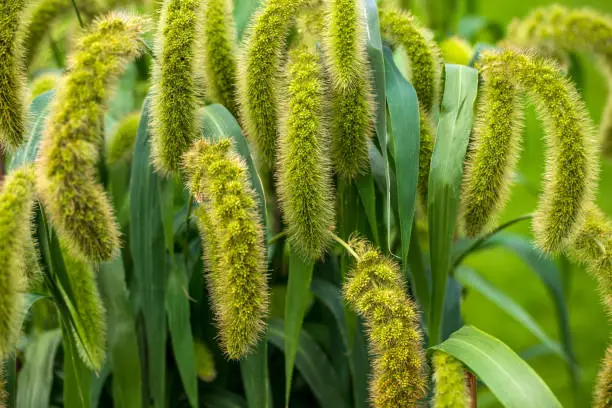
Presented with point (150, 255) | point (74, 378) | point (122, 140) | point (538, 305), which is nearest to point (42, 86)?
point (122, 140)

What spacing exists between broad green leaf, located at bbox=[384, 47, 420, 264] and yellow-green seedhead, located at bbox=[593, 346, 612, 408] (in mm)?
226

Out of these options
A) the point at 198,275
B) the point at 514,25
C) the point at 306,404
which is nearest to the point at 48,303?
the point at 198,275

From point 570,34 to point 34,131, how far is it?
0.82 metres

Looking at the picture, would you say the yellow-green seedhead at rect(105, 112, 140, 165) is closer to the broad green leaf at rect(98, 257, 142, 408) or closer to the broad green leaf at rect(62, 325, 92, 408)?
the broad green leaf at rect(98, 257, 142, 408)

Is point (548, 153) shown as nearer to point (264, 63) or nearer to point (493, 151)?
point (493, 151)

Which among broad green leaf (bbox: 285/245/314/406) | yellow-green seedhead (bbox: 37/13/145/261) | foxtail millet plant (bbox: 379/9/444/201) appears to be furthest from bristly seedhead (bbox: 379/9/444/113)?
yellow-green seedhead (bbox: 37/13/145/261)

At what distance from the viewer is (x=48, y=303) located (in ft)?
3.91

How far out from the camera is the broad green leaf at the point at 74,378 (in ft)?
3.06

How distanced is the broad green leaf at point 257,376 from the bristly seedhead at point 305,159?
0.57 feet

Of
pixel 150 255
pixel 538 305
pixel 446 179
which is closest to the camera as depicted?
pixel 446 179

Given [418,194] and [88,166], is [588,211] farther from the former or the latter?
[88,166]

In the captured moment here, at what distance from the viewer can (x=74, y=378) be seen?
1.00 m

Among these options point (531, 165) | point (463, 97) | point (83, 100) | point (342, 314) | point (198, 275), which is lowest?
point (531, 165)

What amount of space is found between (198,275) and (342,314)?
208 millimetres
